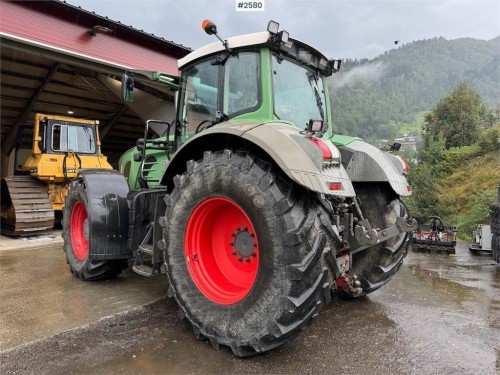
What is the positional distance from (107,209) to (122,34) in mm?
6743

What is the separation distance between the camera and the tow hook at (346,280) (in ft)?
9.97

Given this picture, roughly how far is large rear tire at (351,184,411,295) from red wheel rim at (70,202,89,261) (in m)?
3.17

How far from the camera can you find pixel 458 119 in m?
22.7

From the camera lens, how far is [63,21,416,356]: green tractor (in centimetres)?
249

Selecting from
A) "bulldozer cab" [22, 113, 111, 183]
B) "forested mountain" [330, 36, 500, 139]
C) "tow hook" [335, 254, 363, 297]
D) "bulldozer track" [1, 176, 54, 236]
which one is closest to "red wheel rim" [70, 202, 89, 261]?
"tow hook" [335, 254, 363, 297]

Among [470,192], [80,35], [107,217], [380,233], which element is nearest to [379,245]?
[380,233]

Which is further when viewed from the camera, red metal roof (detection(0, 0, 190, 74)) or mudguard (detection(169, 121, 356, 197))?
red metal roof (detection(0, 0, 190, 74))

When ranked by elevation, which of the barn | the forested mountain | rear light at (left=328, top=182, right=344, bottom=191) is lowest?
rear light at (left=328, top=182, right=344, bottom=191)

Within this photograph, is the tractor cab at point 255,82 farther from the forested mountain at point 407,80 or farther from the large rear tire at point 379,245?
the forested mountain at point 407,80

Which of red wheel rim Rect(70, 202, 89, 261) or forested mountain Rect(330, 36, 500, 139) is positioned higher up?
forested mountain Rect(330, 36, 500, 139)

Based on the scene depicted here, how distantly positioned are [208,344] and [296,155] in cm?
153

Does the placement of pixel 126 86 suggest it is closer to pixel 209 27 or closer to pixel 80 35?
pixel 209 27

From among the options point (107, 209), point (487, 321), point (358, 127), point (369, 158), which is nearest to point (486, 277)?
point (487, 321)

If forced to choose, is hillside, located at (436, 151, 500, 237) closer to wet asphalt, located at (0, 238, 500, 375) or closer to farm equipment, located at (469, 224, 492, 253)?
farm equipment, located at (469, 224, 492, 253)
